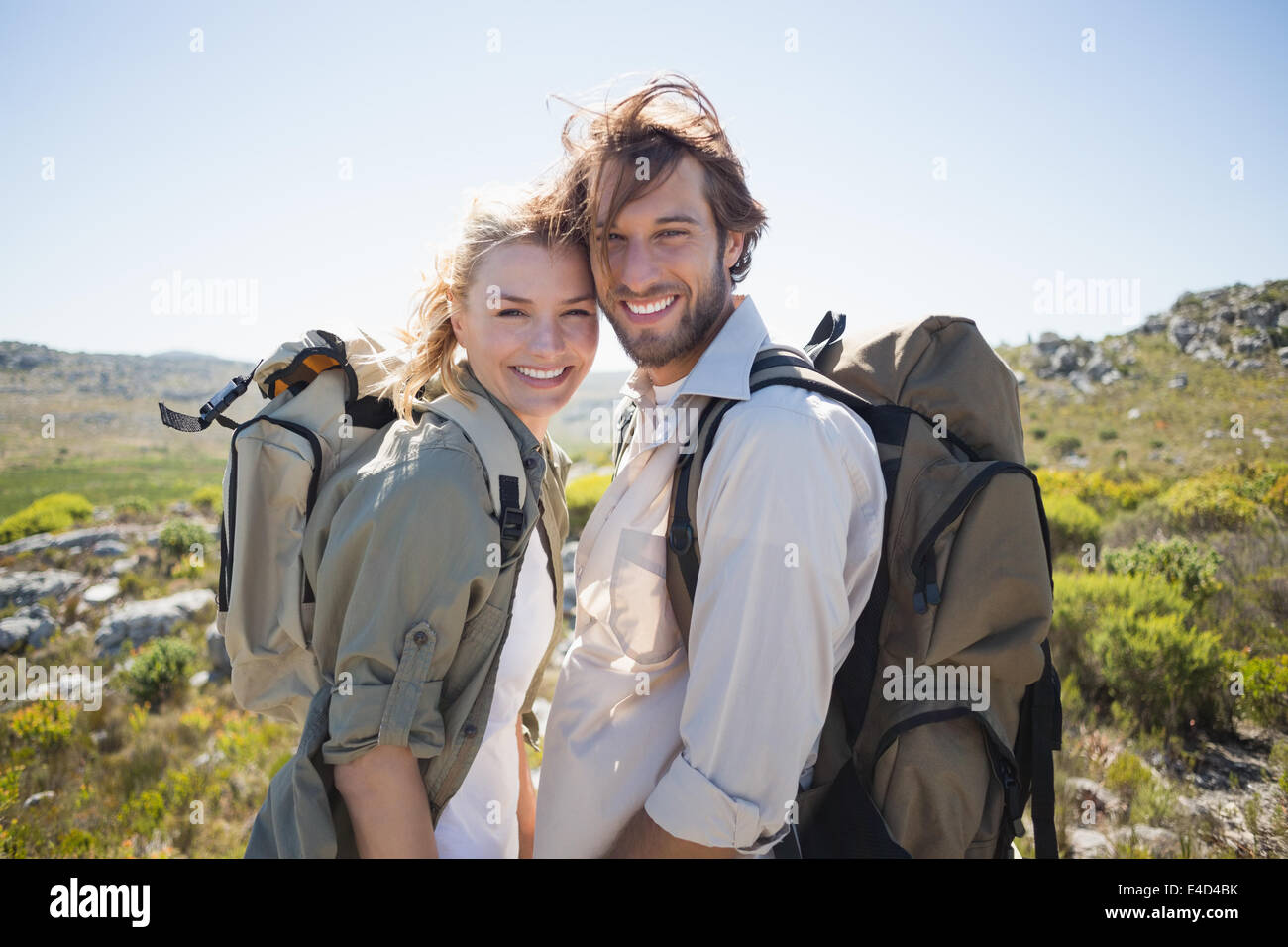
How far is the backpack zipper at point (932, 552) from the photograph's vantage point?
1.69 metres

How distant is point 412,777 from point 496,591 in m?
0.50

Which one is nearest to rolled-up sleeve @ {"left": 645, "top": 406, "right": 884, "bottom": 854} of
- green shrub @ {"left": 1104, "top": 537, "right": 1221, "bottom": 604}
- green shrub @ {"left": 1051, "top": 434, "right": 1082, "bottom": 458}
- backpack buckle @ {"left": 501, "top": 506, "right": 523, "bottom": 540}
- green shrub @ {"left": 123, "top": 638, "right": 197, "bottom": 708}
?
backpack buckle @ {"left": 501, "top": 506, "right": 523, "bottom": 540}

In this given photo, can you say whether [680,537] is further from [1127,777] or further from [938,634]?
[1127,777]

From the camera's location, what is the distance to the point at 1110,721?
521 centimetres

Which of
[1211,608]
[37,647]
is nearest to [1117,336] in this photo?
[1211,608]

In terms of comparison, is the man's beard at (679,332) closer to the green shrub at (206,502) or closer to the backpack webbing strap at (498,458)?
the backpack webbing strap at (498,458)

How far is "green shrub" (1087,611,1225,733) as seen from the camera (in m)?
4.98

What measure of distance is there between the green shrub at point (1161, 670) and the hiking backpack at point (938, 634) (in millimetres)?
4365

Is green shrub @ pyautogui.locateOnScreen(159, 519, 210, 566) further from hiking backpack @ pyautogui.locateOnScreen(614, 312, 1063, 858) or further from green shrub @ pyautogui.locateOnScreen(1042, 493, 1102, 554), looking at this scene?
green shrub @ pyautogui.locateOnScreen(1042, 493, 1102, 554)

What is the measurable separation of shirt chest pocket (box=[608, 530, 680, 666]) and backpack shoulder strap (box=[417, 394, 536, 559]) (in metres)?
0.32

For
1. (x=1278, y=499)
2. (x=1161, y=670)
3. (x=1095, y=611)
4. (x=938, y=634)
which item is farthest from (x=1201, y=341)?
(x=938, y=634)

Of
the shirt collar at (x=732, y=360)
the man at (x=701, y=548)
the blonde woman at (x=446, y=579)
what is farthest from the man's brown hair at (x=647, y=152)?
the shirt collar at (x=732, y=360)
